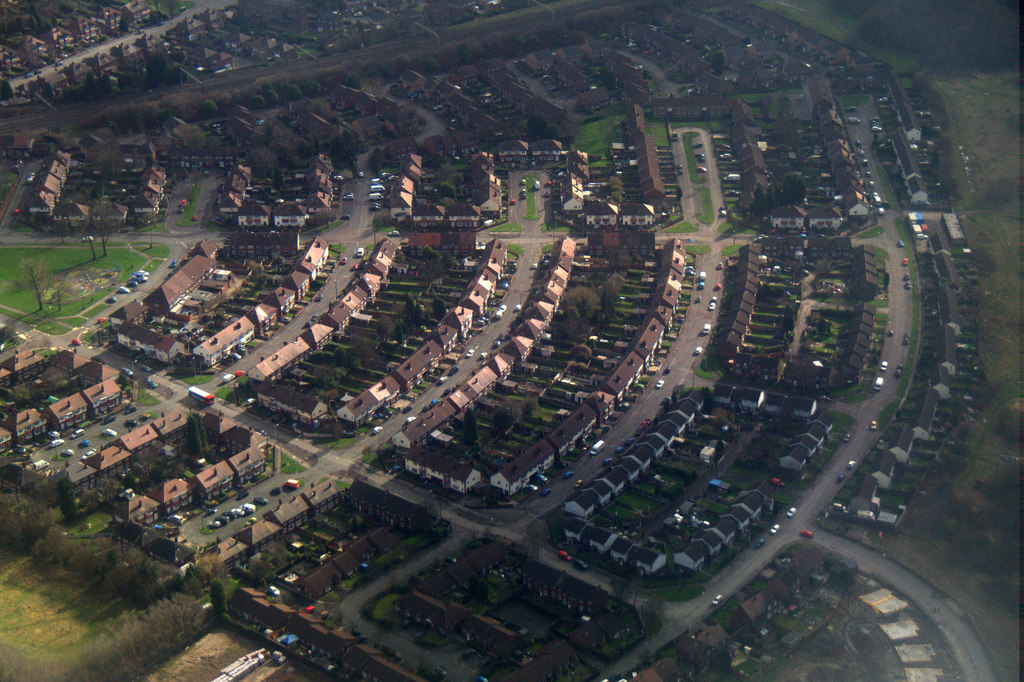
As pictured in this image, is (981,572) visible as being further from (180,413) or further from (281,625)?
(180,413)

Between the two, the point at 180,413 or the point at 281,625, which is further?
the point at 180,413

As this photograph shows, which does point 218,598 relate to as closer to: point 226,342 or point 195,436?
point 195,436

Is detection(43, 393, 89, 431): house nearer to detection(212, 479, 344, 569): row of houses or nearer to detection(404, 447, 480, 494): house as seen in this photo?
detection(212, 479, 344, 569): row of houses

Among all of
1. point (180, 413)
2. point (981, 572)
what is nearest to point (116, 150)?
point (180, 413)

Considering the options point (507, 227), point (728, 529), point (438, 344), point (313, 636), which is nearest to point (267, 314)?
point (438, 344)

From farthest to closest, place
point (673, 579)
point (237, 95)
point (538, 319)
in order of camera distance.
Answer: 1. point (237, 95)
2. point (538, 319)
3. point (673, 579)

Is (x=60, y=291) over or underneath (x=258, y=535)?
over

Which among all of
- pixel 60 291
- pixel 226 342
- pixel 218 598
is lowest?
pixel 218 598
